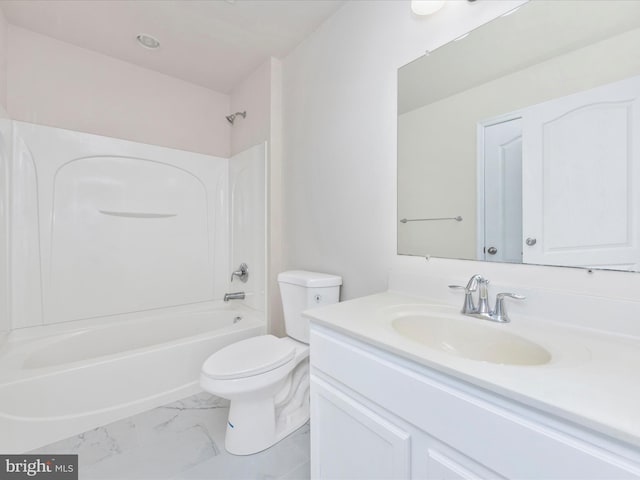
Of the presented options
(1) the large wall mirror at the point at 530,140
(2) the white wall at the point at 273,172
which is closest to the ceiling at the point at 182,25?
(2) the white wall at the point at 273,172

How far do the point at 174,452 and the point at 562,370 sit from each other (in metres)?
1.63

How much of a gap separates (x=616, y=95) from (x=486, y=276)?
2.19ft

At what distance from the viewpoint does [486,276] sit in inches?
43.5

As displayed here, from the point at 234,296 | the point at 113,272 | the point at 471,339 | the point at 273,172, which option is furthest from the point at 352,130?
the point at 113,272

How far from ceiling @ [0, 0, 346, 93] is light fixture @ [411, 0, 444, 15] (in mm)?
587

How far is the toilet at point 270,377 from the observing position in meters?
1.33

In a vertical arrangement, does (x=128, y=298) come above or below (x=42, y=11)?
below

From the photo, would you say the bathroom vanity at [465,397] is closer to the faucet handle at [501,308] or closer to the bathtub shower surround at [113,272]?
the faucet handle at [501,308]

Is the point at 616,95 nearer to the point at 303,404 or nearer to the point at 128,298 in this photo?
the point at 303,404

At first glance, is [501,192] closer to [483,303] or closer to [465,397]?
[483,303]

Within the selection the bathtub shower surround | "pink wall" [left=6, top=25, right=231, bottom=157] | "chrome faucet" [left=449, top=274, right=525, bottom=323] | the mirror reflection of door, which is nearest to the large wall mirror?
the mirror reflection of door

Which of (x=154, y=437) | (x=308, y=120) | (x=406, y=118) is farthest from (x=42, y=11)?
(x=154, y=437)

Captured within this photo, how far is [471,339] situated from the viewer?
0.98m

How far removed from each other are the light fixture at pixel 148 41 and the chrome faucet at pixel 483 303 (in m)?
2.50
